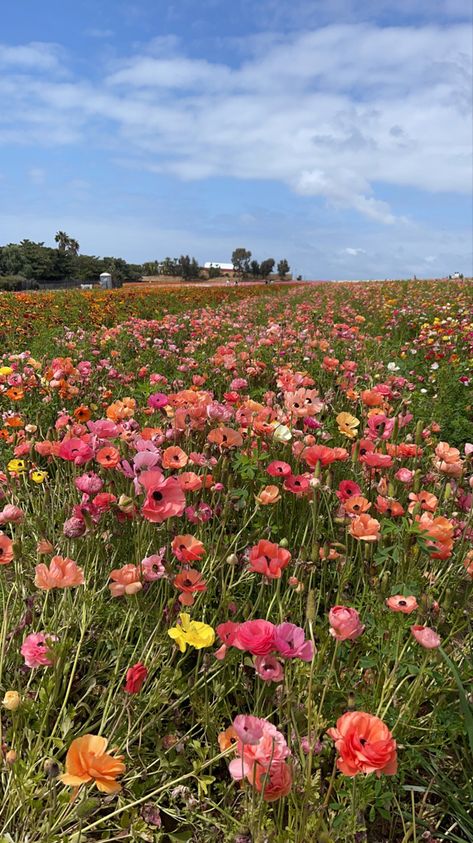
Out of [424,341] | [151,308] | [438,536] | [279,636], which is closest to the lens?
[279,636]

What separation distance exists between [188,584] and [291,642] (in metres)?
0.44

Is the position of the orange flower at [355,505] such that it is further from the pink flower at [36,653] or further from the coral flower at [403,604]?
the pink flower at [36,653]

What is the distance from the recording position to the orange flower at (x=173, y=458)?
1.82 metres

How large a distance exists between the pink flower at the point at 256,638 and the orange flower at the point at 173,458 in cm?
82

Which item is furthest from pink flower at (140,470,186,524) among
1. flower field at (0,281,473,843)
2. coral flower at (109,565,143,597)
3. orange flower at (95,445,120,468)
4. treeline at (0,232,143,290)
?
treeline at (0,232,143,290)

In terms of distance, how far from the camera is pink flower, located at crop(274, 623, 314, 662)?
108 cm

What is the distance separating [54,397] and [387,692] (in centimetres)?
304

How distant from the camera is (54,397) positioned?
12.7 feet

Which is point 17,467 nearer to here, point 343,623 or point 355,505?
point 355,505

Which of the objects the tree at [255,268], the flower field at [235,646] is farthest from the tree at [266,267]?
the flower field at [235,646]

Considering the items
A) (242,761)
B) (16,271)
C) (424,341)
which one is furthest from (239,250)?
(242,761)

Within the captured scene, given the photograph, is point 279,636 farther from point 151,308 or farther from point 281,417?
point 151,308

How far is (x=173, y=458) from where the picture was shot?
6.15 feet

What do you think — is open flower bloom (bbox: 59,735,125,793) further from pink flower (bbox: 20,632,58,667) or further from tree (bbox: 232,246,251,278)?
tree (bbox: 232,246,251,278)
